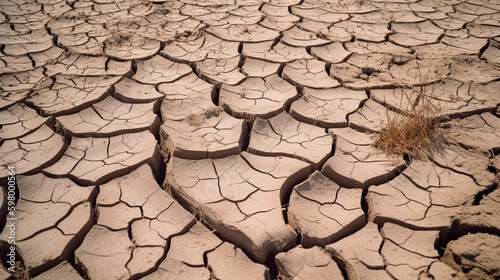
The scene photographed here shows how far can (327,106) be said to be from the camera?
2391 millimetres

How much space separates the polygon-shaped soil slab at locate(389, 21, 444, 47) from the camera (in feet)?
10.2

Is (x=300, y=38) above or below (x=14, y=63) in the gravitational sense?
above

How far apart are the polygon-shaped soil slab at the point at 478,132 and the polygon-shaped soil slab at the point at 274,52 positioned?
118 centimetres

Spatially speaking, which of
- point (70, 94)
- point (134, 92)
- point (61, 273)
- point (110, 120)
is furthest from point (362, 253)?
point (70, 94)

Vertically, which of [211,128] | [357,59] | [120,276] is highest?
[357,59]

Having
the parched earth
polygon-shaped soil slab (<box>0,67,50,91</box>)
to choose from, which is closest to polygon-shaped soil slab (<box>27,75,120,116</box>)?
the parched earth

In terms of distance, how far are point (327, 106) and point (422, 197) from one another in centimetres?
85

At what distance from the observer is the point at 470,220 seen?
1.59m

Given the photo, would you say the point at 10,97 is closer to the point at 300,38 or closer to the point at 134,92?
the point at 134,92

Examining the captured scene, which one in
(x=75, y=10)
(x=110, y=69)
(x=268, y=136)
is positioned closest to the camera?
(x=268, y=136)

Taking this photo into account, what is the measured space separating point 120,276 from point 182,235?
30 centimetres

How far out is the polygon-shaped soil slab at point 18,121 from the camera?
→ 87.2 inches

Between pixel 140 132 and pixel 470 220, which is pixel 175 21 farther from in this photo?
pixel 470 220

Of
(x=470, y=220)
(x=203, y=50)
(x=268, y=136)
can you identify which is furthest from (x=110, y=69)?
(x=470, y=220)
